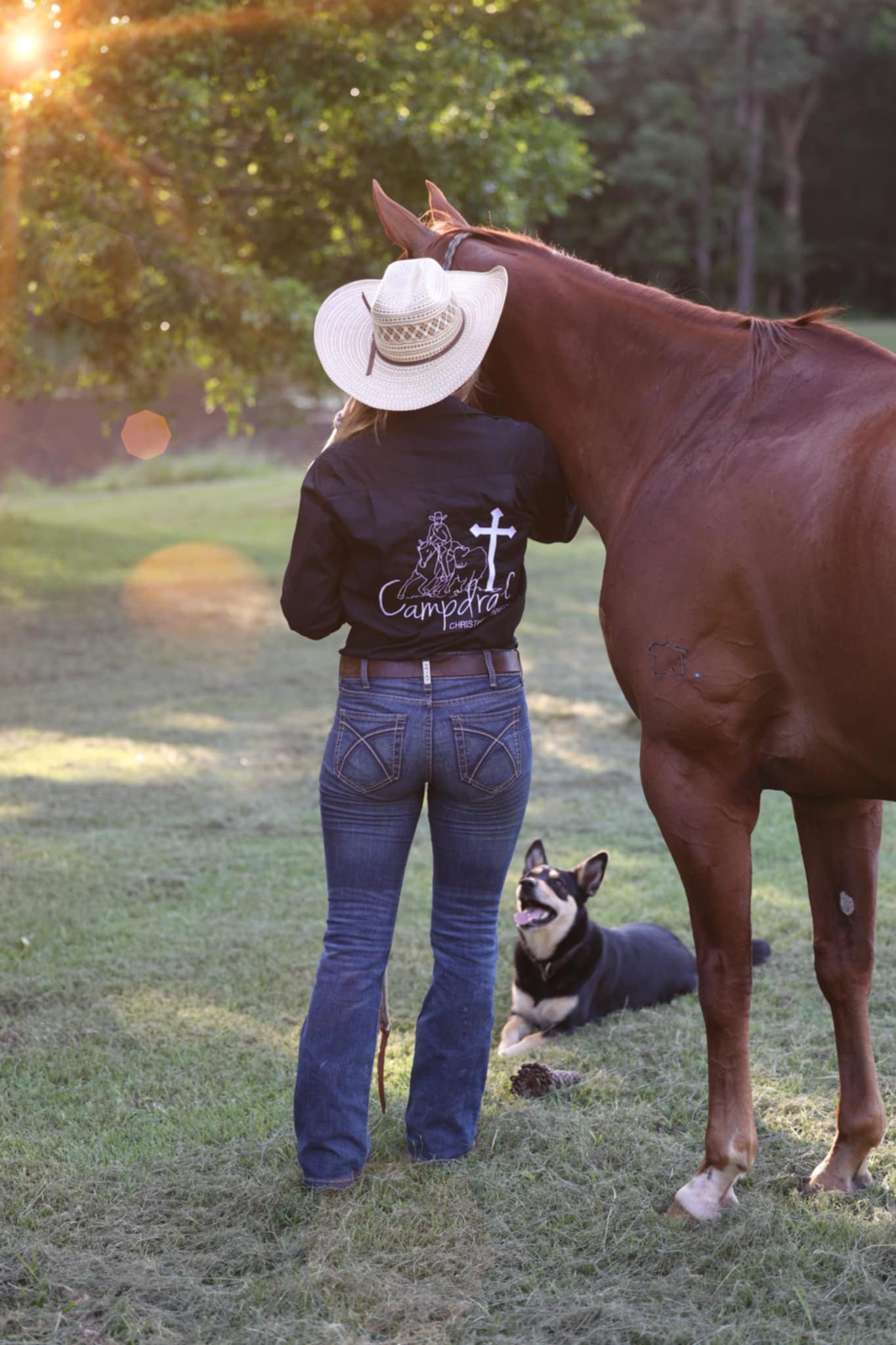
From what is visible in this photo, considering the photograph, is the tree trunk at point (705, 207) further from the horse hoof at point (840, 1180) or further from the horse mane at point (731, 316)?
the horse hoof at point (840, 1180)

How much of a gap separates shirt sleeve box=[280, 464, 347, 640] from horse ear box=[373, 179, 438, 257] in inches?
27.5

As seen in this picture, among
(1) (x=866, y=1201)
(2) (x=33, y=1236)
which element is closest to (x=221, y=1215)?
(2) (x=33, y=1236)

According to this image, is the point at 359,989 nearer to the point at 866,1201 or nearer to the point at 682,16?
the point at 866,1201

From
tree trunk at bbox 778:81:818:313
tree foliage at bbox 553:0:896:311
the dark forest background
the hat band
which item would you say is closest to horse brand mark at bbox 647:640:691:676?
the hat band

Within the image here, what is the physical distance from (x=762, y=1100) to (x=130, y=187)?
9.62m

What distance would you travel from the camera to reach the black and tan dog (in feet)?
14.6

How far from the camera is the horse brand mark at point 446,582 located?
10.2 ft

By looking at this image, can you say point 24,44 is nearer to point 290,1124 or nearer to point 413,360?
point 413,360

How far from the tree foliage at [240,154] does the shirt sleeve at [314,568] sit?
8124mm

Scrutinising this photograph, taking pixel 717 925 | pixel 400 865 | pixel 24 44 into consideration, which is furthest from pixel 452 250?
pixel 24 44

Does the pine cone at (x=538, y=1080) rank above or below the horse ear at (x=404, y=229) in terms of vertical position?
below

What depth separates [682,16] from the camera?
4250cm

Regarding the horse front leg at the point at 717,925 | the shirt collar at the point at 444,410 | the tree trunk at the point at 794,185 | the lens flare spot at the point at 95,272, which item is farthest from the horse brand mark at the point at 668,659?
the tree trunk at the point at 794,185

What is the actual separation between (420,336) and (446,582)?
58 cm
